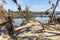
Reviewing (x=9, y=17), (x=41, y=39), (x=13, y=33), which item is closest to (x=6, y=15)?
(x=9, y=17)

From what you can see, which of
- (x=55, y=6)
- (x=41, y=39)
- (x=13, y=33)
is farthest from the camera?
(x=55, y=6)

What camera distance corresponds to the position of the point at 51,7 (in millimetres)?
16547

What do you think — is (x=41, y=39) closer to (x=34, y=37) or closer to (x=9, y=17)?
(x=34, y=37)

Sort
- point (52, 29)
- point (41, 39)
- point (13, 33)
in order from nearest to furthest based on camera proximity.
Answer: point (41, 39) → point (13, 33) → point (52, 29)

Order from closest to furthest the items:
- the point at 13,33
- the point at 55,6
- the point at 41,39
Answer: the point at 41,39, the point at 13,33, the point at 55,6

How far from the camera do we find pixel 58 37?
1212cm

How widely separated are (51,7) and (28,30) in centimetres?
340

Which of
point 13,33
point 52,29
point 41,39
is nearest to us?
point 41,39

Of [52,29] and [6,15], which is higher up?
[6,15]

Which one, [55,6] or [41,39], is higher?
[55,6]

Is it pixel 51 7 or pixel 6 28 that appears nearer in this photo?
pixel 6 28

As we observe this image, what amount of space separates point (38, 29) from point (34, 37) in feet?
7.10

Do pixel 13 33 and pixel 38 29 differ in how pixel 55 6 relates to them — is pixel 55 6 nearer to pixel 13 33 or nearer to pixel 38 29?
pixel 38 29

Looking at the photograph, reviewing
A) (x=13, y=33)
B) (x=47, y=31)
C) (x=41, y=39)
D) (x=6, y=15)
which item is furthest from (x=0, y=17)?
(x=41, y=39)
